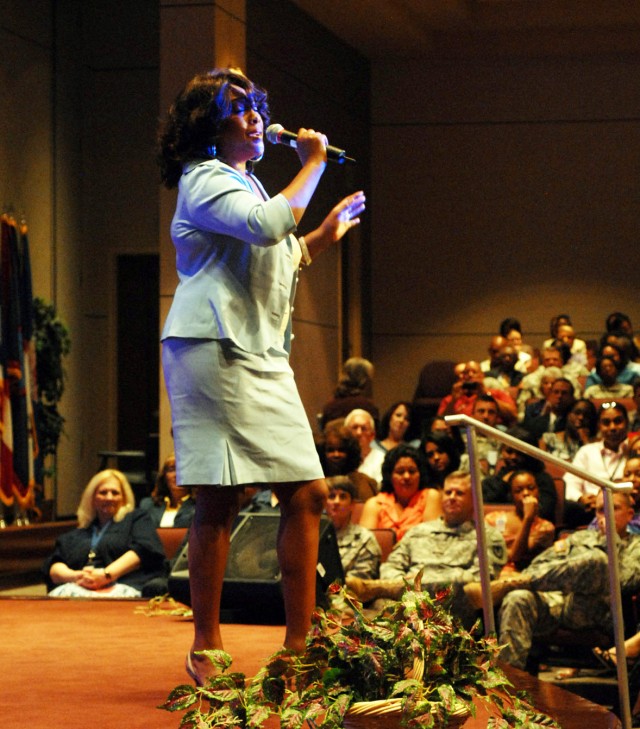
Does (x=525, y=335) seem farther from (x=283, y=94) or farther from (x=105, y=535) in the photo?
(x=105, y=535)

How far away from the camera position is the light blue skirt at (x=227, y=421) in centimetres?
243

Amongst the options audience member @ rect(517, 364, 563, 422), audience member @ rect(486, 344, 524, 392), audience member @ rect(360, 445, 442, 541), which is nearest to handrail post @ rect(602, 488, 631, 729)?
audience member @ rect(360, 445, 442, 541)

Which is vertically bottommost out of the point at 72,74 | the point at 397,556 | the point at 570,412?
the point at 397,556

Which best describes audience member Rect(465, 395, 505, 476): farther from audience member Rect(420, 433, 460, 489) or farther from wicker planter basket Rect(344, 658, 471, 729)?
wicker planter basket Rect(344, 658, 471, 729)

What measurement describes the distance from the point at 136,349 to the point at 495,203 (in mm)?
3708

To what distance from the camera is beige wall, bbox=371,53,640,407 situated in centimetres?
1199

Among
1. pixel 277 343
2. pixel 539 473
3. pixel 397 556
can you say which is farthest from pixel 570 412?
pixel 277 343

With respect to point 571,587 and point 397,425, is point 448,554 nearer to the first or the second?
point 571,587

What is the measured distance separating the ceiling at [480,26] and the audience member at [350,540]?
5.59 m

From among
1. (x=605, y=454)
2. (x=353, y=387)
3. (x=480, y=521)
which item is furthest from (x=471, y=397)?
(x=480, y=521)

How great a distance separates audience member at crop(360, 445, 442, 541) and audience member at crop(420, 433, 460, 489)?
163 mm

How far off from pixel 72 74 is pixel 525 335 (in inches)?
185

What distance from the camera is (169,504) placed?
581 cm

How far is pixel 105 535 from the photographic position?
5371 millimetres
